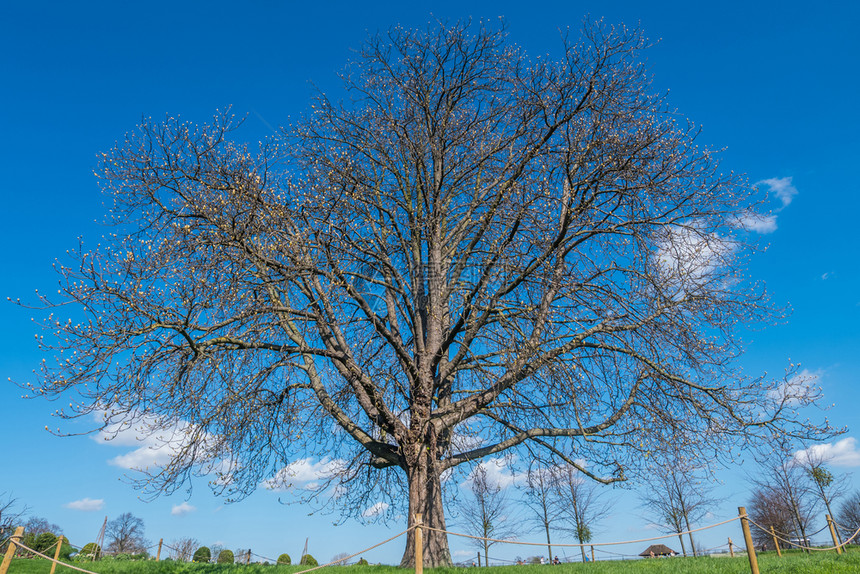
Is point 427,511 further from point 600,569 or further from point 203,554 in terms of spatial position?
point 203,554

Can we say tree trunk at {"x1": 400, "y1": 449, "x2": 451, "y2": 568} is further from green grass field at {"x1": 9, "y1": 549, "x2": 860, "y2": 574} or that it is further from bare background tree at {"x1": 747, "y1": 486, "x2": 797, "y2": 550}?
bare background tree at {"x1": 747, "y1": 486, "x2": 797, "y2": 550}

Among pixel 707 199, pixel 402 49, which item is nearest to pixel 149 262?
pixel 402 49

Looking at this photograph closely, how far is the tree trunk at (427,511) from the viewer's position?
9.23 m

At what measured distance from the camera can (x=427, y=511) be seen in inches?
377

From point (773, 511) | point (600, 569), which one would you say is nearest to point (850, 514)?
point (773, 511)

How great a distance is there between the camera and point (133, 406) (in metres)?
8.17

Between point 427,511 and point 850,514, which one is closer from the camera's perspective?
point 427,511

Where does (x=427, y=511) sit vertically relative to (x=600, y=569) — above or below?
above

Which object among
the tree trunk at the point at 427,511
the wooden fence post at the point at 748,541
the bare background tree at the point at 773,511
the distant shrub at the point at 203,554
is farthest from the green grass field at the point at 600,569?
the bare background tree at the point at 773,511

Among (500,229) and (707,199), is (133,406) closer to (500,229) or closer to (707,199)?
(500,229)

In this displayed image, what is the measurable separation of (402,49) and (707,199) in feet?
23.6

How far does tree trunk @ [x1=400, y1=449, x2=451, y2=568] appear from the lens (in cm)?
923

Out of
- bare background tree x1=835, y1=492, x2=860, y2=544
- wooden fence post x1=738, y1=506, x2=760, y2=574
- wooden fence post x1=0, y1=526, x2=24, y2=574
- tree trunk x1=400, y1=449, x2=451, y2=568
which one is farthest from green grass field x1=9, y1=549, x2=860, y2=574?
bare background tree x1=835, y1=492, x2=860, y2=544

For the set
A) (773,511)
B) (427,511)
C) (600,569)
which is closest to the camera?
(600,569)
